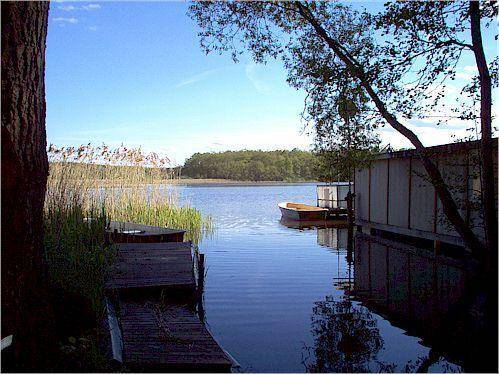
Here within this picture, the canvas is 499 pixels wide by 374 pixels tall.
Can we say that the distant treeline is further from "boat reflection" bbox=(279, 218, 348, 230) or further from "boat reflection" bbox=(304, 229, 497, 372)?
"boat reflection" bbox=(304, 229, 497, 372)

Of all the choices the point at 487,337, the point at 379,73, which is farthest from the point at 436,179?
the point at 487,337

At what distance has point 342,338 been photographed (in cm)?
751

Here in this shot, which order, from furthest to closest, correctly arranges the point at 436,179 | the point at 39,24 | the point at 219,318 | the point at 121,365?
1. the point at 436,179
2. the point at 219,318
3. the point at 121,365
4. the point at 39,24

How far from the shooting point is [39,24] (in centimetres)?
419

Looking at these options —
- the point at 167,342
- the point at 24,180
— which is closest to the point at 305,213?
the point at 167,342

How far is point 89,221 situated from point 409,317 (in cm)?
678

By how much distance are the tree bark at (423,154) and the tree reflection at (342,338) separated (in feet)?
7.68

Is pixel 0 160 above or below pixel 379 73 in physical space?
below

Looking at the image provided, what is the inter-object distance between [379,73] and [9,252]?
25.8 ft

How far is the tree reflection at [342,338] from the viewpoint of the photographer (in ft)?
21.3

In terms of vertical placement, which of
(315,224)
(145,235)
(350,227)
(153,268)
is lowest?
(315,224)

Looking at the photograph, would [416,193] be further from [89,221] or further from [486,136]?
[89,221]

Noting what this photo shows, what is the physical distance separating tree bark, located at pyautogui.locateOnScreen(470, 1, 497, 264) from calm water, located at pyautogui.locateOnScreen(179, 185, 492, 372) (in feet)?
4.16

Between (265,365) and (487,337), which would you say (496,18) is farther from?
(265,365)
